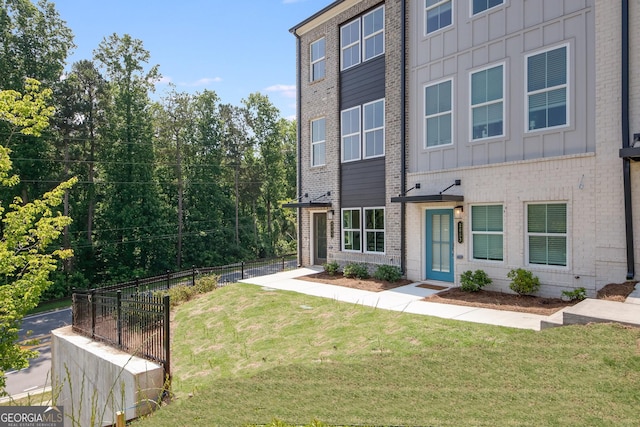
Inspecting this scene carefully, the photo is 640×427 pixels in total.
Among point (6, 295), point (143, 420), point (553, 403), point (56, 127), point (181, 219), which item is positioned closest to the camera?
point (553, 403)

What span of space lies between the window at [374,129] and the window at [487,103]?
3584 mm

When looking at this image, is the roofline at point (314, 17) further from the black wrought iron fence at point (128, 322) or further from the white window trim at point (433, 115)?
the black wrought iron fence at point (128, 322)

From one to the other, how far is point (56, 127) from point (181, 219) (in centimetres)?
1093

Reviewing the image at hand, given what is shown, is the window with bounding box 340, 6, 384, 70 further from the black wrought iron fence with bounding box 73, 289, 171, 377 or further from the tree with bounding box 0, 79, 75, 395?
the black wrought iron fence with bounding box 73, 289, 171, 377

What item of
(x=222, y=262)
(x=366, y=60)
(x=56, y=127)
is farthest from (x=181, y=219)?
(x=366, y=60)

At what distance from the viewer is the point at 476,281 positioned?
1080 centimetres

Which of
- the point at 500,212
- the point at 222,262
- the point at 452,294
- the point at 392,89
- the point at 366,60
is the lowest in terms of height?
the point at 222,262

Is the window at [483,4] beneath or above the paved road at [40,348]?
above

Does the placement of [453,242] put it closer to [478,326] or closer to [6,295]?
[478,326]

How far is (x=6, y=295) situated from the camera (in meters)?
8.12

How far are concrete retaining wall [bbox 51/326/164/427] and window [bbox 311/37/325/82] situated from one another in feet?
42.4

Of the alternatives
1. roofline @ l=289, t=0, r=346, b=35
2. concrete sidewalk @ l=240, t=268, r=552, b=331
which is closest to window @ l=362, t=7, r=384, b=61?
roofline @ l=289, t=0, r=346, b=35

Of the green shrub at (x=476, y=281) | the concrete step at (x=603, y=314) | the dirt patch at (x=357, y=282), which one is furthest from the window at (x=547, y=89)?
the dirt patch at (x=357, y=282)

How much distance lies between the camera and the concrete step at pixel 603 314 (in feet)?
19.7
